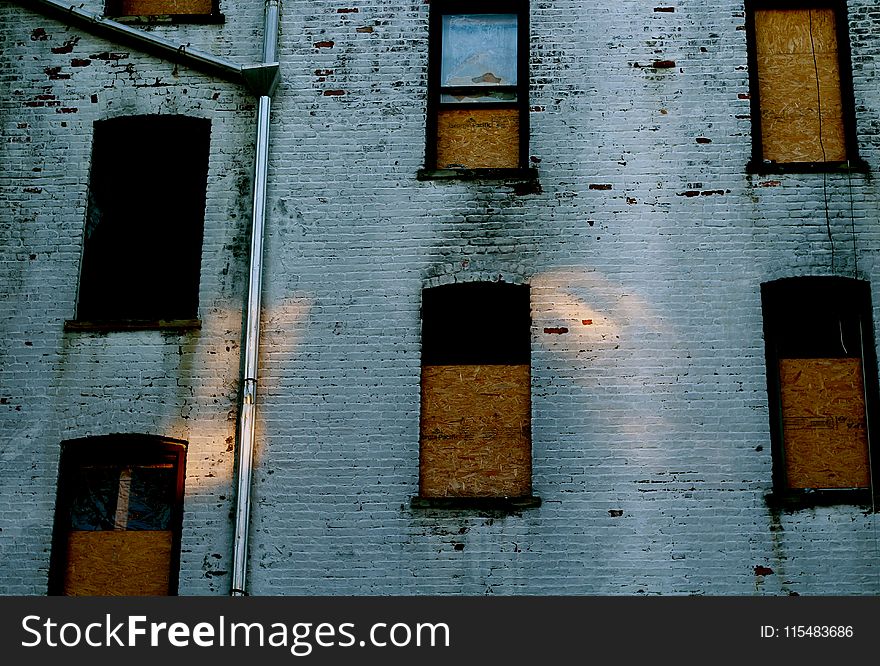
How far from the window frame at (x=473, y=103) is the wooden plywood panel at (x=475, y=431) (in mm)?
1976

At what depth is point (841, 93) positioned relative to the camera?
489 inches

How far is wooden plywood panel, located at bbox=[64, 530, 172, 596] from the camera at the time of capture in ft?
37.2

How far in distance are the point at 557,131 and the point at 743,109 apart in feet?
6.17

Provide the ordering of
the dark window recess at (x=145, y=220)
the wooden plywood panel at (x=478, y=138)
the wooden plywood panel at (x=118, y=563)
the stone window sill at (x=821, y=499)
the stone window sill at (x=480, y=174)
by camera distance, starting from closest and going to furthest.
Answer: the stone window sill at (x=821, y=499) → the wooden plywood panel at (x=118, y=563) → the stone window sill at (x=480, y=174) → the dark window recess at (x=145, y=220) → the wooden plywood panel at (x=478, y=138)

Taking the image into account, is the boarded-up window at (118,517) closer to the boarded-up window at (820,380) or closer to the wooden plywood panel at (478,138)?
the wooden plywood panel at (478,138)

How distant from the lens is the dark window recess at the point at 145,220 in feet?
40.0

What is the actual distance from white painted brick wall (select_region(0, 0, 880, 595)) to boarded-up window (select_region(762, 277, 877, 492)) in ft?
0.73

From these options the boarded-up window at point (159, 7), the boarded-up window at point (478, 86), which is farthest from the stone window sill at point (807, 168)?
the boarded-up window at point (159, 7)

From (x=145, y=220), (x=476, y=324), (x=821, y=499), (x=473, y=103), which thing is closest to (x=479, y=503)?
(x=476, y=324)

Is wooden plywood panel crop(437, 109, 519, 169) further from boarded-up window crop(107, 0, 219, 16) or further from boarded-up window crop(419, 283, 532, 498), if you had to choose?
boarded-up window crop(107, 0, 219, 16)

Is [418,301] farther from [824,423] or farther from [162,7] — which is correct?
[162,7]

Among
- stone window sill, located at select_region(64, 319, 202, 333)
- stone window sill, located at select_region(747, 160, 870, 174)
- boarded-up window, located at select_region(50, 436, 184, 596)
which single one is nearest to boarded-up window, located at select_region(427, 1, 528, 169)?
stone window sill, located at select_region(747, 160, 870, 174)

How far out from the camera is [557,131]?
40.2ft

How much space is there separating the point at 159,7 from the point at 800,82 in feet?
22.6
